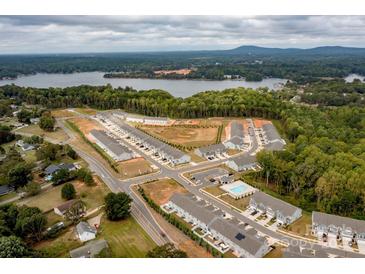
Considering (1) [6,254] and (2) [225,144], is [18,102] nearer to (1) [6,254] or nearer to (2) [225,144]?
(2) [225,144]

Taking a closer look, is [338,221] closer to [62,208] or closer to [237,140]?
[237,140]

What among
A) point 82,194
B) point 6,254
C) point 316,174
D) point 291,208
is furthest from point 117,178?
point 316,174

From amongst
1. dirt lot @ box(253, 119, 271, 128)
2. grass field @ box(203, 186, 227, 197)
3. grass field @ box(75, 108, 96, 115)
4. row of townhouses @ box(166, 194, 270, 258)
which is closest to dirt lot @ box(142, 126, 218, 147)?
dirt lot @ box(253, 119, 271, 128)

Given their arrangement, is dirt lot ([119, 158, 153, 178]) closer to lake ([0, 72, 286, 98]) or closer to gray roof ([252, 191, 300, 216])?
gray roof ([252, 191, 300, 216])

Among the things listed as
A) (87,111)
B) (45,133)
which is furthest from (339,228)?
(87,111)

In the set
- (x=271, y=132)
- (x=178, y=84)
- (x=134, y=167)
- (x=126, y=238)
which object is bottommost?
(x=126, y=238)

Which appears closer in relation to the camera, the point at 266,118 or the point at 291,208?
the point at 291,208

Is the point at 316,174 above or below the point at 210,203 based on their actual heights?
above
